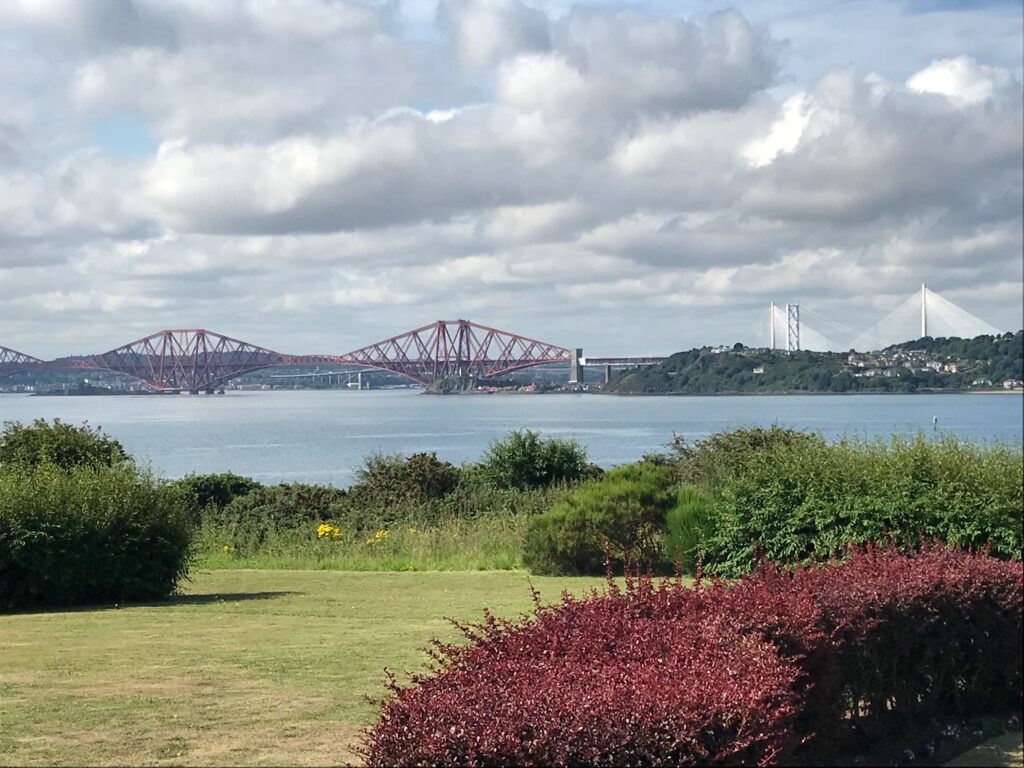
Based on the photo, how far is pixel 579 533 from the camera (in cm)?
1830

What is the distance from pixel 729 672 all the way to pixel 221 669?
523 centimetres

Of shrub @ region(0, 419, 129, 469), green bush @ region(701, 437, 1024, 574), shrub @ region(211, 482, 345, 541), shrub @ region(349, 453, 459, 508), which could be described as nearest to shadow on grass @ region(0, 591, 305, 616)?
shrub @ region(0, 419, 129, 469)

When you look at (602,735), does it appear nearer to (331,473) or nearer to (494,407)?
(331,473)

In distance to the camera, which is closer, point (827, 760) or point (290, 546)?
point (827, 760)

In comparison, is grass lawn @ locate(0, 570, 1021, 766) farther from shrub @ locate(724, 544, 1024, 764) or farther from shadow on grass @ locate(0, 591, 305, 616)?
shrub @ locate(724, 544, 1024, 764)

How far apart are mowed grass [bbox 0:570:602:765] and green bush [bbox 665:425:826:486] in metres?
4.95

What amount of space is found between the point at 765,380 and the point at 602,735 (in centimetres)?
3520

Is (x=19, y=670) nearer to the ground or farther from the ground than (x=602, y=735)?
nearer to the ground

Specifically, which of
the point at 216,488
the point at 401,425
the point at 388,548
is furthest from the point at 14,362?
the point at 401,425

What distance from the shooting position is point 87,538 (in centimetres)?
1539

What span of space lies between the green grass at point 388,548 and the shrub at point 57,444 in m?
2.24

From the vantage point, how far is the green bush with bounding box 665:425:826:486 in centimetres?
2077

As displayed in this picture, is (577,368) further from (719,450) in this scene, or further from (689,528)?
(689,528)

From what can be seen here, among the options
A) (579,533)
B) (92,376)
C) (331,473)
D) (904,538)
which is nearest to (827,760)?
(904,538)
